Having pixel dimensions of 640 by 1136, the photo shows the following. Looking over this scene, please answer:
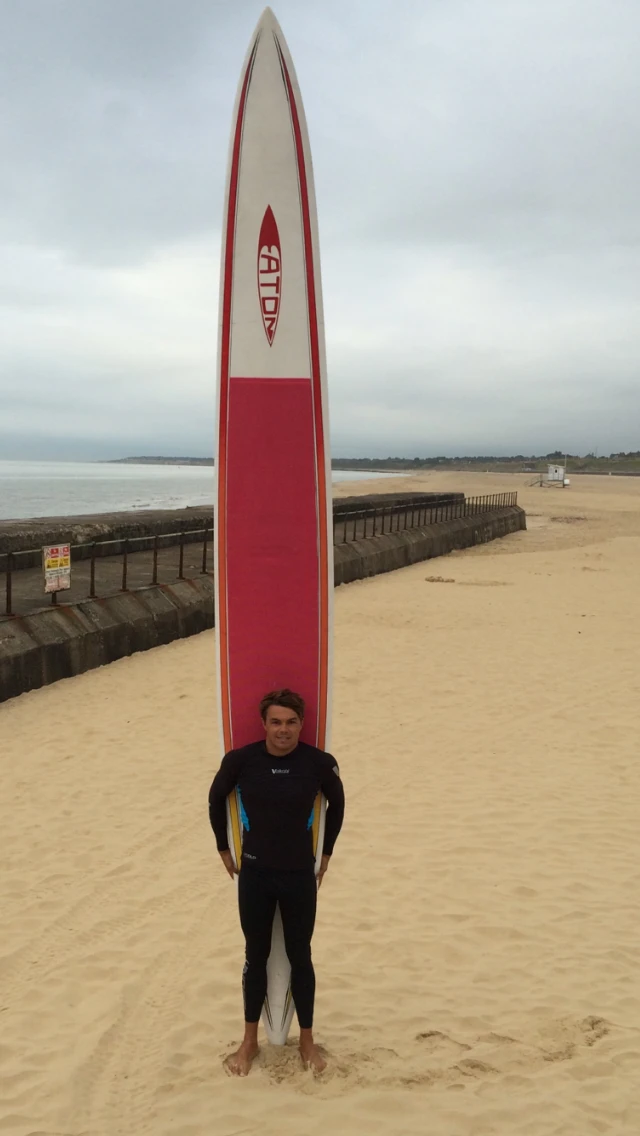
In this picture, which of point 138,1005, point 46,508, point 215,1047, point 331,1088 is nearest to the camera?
point 331,1088

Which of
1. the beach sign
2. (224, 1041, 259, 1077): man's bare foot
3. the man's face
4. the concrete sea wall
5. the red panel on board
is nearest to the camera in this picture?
the man's face

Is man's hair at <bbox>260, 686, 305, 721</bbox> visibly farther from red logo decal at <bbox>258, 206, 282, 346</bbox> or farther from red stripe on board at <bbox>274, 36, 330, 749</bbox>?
red logo decal at <bbox>258, 206, 282, 346</bbox>

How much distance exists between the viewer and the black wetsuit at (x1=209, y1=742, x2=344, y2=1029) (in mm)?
2982

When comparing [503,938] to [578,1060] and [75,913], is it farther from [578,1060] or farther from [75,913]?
[75,913]

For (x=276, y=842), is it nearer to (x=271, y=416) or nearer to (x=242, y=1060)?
(x=242, y=1060)

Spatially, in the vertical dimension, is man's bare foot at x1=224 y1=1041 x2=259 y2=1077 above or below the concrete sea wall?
below

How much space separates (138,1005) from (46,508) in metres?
51.7

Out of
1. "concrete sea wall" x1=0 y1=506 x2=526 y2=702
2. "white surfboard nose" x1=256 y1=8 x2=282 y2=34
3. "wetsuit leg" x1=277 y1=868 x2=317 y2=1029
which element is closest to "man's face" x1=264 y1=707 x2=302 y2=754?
"wetsuit leg" x1=277 y1=868 x2=317 y2=1029

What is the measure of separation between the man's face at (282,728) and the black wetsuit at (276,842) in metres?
0.06

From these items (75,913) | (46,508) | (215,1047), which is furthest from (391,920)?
(46,508)

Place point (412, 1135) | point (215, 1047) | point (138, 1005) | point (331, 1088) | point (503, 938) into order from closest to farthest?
point (412, 1135) → point (331, 1088) → point (215, 1047) → point (138, 1005) → point (503, 938)

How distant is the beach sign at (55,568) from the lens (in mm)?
8844

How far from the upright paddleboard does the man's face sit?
24.5 inches

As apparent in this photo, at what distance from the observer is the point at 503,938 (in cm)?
417
